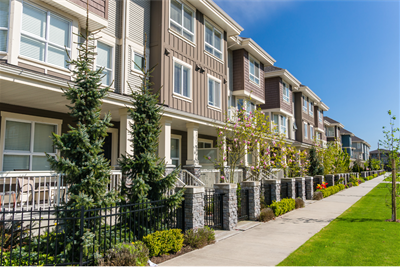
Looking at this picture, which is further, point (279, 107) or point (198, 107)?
point (279, 107)

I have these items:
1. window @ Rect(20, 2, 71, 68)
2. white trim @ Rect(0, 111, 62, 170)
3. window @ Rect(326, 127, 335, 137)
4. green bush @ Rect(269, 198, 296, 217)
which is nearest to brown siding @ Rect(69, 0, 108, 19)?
window @ Rect(20, 2, 71, 68)

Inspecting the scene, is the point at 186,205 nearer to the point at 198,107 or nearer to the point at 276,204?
the point at 276,204

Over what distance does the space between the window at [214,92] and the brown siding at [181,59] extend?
316mm

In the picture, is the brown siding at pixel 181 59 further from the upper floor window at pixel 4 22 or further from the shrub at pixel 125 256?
the shrub at pixel 125 256

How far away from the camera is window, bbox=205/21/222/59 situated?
17.0 metres

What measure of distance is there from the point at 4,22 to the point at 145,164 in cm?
572

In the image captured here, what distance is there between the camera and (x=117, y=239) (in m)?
7.11

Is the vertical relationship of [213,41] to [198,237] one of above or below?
above

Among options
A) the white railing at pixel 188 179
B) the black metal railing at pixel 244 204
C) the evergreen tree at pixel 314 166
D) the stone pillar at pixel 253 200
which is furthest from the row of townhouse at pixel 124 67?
the evergreen tree at pixel 314 166

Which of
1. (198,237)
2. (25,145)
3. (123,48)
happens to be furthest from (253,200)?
(25,145)

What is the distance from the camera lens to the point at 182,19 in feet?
49.2

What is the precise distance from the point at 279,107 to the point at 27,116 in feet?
70.0

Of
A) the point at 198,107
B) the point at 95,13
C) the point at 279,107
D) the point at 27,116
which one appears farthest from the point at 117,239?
the point at 279,107

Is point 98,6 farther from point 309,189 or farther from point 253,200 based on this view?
point 309,189
